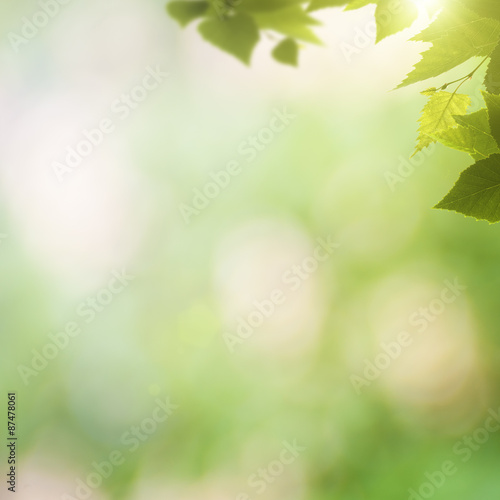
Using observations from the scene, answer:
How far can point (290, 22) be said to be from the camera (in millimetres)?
562

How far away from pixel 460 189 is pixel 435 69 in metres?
0.11

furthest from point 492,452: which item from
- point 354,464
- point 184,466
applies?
point 184,466

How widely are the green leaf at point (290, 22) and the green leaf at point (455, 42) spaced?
9.6 inches

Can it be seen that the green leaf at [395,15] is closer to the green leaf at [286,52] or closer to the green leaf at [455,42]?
the green leaf at [455,42]

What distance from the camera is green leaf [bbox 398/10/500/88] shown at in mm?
324

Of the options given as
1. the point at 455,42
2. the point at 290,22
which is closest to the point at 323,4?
the point at 290,22

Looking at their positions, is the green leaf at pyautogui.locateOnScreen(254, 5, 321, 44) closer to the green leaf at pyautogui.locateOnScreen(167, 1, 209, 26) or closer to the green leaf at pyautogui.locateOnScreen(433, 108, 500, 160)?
the green leaf at pyautogui.locateOnScreen(167, 1, 209, 26)

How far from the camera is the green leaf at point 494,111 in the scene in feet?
0.99

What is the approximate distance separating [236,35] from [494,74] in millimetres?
298

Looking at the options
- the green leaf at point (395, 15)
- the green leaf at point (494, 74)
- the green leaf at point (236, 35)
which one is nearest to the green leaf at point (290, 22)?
the green leaf at point (236, 35)

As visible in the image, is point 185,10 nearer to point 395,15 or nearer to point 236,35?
point 236,35

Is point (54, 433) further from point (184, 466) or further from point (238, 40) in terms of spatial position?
point (238, 40)

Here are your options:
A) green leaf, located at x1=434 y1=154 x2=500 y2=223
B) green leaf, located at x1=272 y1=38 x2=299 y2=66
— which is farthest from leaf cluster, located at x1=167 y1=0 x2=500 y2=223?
green leaf, located at x1=272 y1=38 x2=299 y2=66

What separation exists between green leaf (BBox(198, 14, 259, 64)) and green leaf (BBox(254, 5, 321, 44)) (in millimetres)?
14
